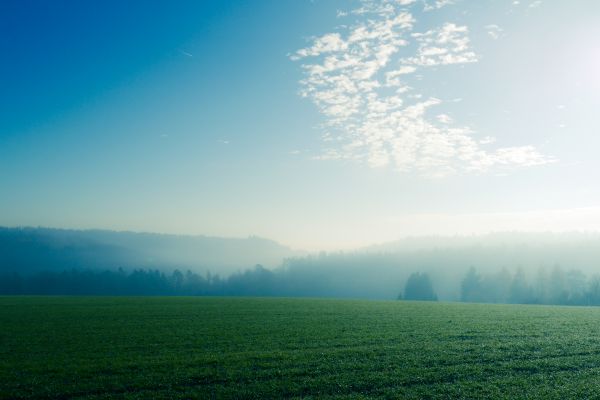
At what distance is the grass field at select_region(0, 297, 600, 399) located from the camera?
A: 61.0ft

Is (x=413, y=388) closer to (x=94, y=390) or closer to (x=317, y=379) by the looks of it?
(x=317, y=379)

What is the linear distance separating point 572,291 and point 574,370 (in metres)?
129

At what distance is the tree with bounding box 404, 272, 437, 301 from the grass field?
351ft

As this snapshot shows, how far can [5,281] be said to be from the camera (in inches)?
6093

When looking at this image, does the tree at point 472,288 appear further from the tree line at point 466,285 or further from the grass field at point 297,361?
the grass field at point 297,361

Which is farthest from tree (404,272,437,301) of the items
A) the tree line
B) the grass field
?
the grass field

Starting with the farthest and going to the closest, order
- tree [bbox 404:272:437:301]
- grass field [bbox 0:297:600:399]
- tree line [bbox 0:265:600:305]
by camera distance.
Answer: tree [bbox 404:272:437:301] < tree line [bbox 0:265:600:305] < grass field [bbox 0:297:600:399]

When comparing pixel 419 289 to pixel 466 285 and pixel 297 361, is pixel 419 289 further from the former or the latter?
pixel 297 361

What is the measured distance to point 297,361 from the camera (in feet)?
78.3

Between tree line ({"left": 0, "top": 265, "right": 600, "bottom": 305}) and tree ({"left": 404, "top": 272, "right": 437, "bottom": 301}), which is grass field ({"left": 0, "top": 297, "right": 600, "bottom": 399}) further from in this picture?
tree ({"left": 404, "top": 272, "right": 437, "bottom": 301})

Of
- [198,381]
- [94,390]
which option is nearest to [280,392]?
[198,381]

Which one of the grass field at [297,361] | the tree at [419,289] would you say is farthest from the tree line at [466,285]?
the grass field at [297,361]

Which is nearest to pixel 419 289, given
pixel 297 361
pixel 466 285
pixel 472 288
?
pixel 466 285

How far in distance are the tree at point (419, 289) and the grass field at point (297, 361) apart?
107 meters
